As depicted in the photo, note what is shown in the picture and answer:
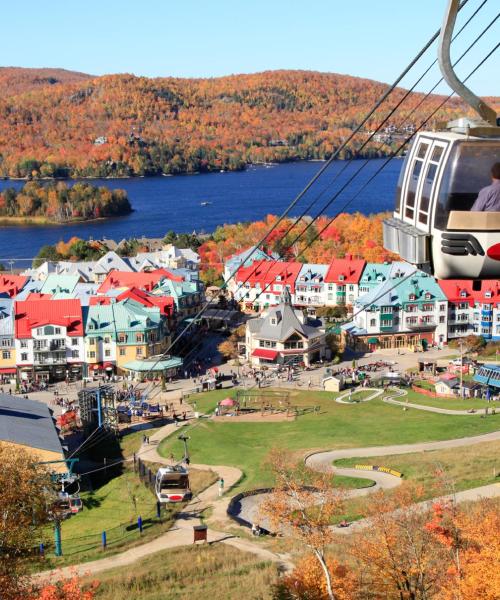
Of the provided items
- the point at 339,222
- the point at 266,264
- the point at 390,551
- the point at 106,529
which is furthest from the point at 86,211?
the point at 390,551

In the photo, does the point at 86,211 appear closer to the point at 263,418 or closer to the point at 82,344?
the point at 82,344

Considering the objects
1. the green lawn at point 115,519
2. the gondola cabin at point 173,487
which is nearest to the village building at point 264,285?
the green lawn at point 115,519

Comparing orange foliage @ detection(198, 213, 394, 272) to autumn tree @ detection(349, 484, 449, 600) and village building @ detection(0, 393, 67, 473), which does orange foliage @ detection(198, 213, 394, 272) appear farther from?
autumn tree @ detection(349, 484, 449, 600)

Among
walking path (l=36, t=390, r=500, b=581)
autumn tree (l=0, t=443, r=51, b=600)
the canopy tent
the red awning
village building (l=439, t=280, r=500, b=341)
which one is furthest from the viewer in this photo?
village building (l=439, t=280, r=500, b=341)

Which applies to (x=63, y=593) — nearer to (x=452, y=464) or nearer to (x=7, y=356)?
(x=452, y=464)

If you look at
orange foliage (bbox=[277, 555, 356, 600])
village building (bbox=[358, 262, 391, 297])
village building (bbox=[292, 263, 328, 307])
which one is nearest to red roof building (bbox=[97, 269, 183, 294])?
village building (bbox=[292, 263, 328, 307])
